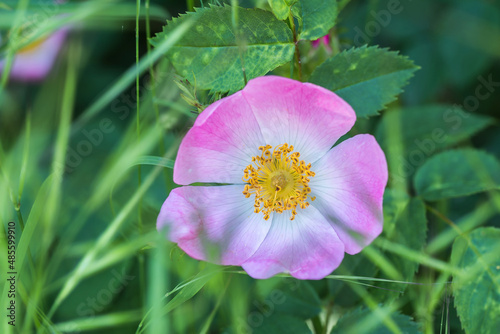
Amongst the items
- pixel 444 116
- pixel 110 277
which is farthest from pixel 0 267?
pixel 444 116

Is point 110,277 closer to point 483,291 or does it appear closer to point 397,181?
point 397,181

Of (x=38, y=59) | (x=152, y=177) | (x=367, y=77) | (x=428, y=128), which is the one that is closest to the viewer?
(x=367, y=77)

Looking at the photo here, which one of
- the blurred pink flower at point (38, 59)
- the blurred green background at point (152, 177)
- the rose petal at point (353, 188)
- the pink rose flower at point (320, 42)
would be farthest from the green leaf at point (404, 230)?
the blurred pink flower at point (38, 59)

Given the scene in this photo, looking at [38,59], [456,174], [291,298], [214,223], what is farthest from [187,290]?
[38,59]

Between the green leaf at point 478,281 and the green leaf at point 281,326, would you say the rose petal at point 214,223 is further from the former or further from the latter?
the green leaf at point 478,281

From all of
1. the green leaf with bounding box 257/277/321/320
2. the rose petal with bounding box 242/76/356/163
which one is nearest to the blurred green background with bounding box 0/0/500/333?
the green leaf with bounding box 257/277/321/320

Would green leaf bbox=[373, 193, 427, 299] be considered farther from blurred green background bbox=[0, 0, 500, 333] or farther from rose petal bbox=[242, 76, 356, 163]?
rose petal bbox=[242, 76, 356, 163]

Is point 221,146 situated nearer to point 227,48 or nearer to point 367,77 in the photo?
point 227,48
